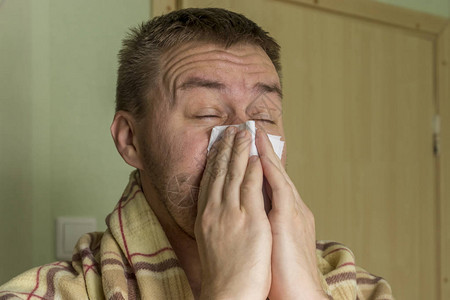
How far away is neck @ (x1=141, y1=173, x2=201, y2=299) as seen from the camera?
3.91 ft

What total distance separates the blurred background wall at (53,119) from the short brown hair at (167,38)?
0.33 meters

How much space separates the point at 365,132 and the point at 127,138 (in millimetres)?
1077

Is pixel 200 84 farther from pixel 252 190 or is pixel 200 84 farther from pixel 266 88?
pixel 252 190

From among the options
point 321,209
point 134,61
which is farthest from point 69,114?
point 321,209

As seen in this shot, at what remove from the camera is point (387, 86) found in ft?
7.07

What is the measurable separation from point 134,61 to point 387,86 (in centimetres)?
119

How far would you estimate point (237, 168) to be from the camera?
1.02 m

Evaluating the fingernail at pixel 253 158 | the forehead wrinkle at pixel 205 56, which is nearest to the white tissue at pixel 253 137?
the fingernail at pixel 253 158

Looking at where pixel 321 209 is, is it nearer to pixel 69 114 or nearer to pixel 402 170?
pixel 402 170

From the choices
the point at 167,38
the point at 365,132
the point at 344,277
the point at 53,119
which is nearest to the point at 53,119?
the point at 53,119

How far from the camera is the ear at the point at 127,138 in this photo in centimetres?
123

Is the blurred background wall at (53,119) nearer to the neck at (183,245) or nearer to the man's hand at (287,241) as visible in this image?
the neck at (183,245)

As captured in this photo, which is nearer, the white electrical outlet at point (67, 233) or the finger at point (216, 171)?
the finger at point (216, 171)

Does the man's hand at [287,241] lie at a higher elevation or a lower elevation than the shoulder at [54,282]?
higher
